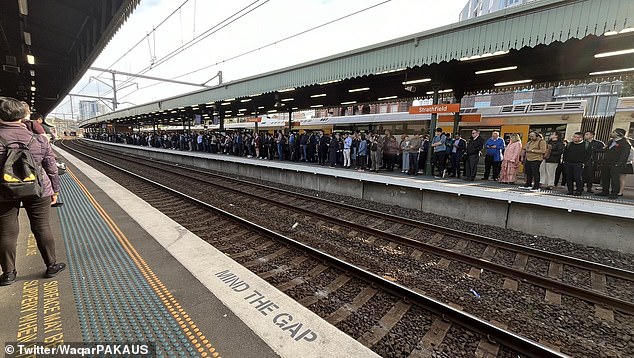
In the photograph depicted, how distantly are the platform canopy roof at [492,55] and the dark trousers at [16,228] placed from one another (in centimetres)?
957

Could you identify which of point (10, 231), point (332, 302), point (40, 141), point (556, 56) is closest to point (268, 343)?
point (332, 302)

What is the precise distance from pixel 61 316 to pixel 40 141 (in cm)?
205

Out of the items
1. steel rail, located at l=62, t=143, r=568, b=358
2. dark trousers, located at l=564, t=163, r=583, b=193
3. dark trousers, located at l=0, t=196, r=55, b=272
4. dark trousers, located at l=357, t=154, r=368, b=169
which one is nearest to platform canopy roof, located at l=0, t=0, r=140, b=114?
dark trousers, located at l=0, t=196, r=55, b=272

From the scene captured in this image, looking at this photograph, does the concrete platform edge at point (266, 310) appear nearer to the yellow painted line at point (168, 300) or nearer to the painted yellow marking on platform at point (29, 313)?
the yellow painted line at point (168, 300)

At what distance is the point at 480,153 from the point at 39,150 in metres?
15.3

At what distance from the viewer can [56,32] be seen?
1049 cm

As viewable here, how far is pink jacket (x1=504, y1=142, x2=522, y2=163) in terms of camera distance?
9328mm

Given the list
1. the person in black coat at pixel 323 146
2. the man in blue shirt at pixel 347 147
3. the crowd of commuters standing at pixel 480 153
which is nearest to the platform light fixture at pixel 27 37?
the crowd of commuters standing at pixel 480 153

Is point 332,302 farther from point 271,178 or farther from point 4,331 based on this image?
point 271,178

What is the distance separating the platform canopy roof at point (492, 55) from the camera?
634 centimetres

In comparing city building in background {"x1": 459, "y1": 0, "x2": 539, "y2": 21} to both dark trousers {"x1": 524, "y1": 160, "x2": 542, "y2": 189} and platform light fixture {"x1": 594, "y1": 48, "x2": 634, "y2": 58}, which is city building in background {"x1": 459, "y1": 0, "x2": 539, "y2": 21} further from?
dark trousers {"x1": 524, "y1": 160, "x2": 542, "y2": 189}

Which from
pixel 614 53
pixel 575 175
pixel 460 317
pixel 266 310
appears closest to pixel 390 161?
pixel 575 175

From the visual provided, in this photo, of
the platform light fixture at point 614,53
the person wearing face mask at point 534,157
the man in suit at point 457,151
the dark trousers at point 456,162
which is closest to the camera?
the platform light fixture at point 614,53

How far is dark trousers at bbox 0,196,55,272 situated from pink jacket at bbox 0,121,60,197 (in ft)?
0.56
